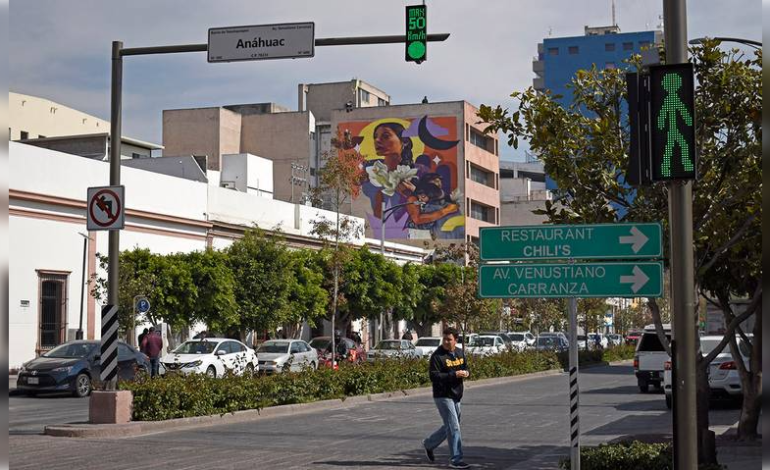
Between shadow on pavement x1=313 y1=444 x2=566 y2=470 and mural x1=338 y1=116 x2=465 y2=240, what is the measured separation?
241 ft

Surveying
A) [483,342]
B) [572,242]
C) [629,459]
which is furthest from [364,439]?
[483,342]

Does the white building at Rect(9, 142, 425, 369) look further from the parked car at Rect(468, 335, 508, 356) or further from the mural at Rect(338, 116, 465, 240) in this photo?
the mural at Rect(338, 116, 465, 240)

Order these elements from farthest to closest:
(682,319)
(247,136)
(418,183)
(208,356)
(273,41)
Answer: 1. (247,136)
2. (418,183)
3. (208,356)
4. (273,41)
5. (682,319)

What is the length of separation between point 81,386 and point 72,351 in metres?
1.25

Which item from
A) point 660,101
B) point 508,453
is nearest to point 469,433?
point 508,453

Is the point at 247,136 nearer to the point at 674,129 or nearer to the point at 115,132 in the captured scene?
the point at 115,132

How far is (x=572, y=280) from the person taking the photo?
10812mm

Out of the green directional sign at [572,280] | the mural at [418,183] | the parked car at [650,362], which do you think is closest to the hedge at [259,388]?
the parked car at [650,362]

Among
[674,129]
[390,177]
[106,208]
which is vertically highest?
[390,177]

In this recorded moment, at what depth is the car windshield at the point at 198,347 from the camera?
1367 inches

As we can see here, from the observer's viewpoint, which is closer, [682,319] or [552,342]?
[682,319]

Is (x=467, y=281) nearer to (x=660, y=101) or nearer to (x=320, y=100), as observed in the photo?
(x=660, y=101)

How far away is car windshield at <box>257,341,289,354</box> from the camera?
3866cm

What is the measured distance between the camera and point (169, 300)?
41469 millimetres
